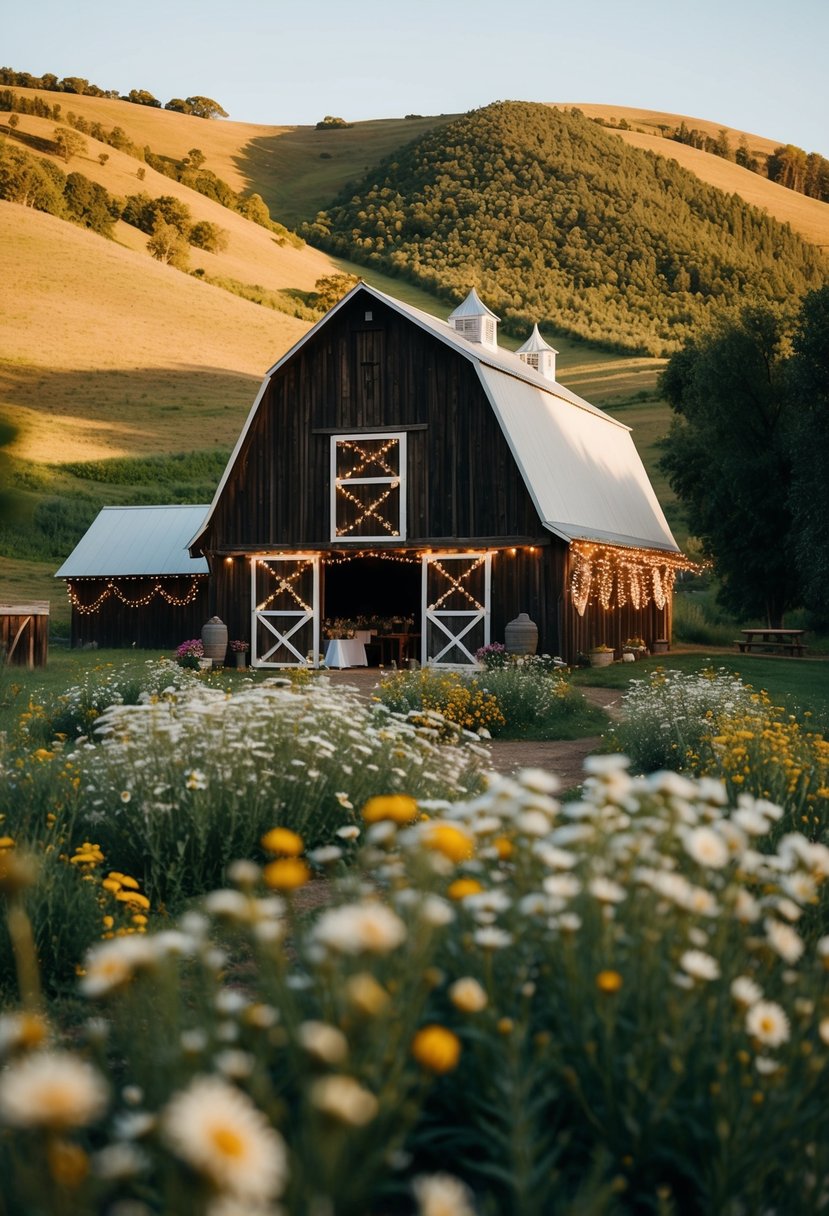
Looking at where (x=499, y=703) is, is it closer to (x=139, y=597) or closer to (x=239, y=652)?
(x=239, y=652)

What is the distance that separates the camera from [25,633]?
79.8ft

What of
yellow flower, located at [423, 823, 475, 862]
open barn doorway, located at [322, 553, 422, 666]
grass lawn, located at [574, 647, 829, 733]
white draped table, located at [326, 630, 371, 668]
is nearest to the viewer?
yellow flower, located at [423, 823, 475, 862]

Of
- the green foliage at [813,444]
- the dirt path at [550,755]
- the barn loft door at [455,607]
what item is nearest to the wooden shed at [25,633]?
the barn loft door at [455,607]

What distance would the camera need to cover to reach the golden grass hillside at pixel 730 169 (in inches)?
4769

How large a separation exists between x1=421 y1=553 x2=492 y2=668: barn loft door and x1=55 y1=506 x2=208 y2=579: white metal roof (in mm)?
6929

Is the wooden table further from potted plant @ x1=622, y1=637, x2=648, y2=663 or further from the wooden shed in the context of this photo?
the wooden shed

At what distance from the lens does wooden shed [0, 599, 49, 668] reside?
23.9 meters

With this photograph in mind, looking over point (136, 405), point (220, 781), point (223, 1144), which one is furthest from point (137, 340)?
point (223, 1144)

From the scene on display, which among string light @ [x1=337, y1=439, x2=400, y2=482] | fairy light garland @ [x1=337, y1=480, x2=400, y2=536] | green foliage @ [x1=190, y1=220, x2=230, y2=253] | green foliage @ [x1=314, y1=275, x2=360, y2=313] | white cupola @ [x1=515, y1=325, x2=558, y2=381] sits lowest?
fairy light garland @ [x1=337, y1=480, x2=400, y2=536]

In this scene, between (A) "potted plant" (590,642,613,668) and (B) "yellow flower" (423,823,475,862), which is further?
(A) "potted plant" (590,642,613,668)

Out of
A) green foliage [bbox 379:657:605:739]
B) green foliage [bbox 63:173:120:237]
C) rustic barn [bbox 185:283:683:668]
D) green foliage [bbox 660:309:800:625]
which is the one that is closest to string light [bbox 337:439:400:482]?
rustic barn [bbox 185:283:683:668]

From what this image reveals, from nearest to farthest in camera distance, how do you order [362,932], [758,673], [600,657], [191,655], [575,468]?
[362,932]
[758,673]
[600,657]
[191,655]
[575,468]

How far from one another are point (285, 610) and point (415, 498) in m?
3.95

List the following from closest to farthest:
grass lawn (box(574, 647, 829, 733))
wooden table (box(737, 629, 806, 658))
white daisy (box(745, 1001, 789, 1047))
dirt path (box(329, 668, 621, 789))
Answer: white daisy (box(745, 1001, 789, 1047)) < dirt path (box(329, 668, 621, 789)) < grass lawn (box(574, 647, 829, 733)) < wooden table (box(737, 629, 806, 658))
